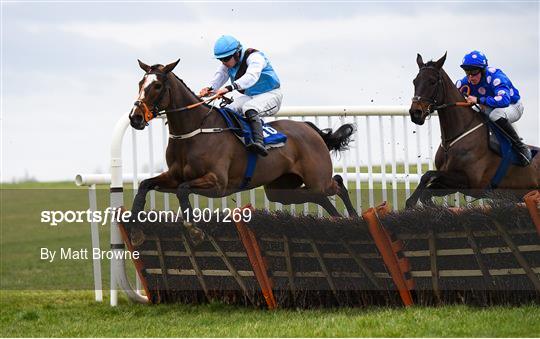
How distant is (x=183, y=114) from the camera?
9.04 m

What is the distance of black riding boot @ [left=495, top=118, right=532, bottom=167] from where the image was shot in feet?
31.8

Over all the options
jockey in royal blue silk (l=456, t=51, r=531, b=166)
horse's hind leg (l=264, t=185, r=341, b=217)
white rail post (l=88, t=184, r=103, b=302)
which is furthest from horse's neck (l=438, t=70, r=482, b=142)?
white rail post (l=88, t=184, r=103, b=302)

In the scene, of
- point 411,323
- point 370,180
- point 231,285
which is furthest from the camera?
point 370,180

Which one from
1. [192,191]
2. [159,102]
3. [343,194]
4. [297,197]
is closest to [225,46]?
[159,102]

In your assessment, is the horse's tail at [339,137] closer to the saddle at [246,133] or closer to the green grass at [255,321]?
the saddle at [246,133]

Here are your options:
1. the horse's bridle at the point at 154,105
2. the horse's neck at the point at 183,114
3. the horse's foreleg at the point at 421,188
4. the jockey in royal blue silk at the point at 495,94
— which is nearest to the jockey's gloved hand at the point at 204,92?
the horse's neck at the point at 183,114

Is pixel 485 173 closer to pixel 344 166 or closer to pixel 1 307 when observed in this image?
pixel 344 166

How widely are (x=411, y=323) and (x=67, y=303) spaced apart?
3974mm

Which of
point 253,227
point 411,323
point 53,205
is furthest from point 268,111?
point 53,205

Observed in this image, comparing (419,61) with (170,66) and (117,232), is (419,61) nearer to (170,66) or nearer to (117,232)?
(170,66)

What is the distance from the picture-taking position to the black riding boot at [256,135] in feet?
30.1

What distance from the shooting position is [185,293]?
9.01 metres

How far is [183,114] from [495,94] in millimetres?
2737

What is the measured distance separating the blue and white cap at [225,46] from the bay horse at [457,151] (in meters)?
1.55
